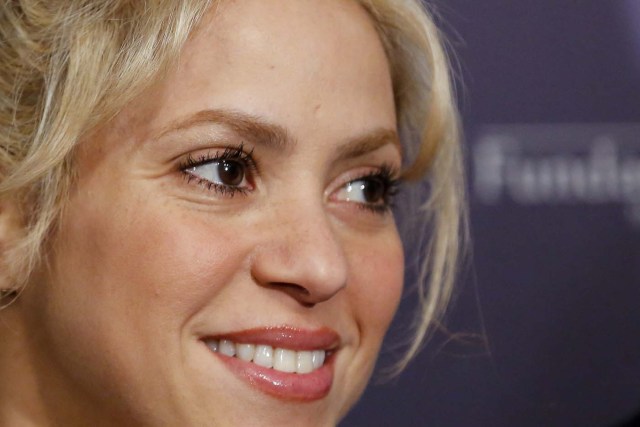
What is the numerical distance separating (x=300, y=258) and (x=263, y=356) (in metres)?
0.13

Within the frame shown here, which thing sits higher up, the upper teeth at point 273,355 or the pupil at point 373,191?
the pupil at point 373,191

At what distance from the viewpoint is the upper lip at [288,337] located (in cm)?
107

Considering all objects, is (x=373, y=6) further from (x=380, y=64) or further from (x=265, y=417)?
(x=265, y=417)

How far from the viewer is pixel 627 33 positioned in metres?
1.78

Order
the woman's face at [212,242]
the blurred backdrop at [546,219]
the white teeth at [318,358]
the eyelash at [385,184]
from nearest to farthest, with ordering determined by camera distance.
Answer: the woman's face at [212,242]
the white teeth at [318,358]
the eyelash at [385,184]
the blurred backdrop at [546,219]

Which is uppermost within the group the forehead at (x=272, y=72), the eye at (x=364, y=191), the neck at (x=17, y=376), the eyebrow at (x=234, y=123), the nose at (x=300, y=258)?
the forehead at (x=272, y=72)

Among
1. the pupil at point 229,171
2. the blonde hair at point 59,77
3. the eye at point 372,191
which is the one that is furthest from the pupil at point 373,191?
the blonde hair at point 59,77

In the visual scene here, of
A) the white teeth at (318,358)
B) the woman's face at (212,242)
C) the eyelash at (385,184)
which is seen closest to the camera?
the woman's face at (212,242)

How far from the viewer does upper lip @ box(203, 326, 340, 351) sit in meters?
1.07

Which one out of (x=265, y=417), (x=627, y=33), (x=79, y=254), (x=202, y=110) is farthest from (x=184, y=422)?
(x=627, y=33)

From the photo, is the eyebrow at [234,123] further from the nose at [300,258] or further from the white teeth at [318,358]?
the white teeth at [318,358]

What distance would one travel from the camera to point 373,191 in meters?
1.32

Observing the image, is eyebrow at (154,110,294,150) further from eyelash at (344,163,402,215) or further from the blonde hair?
eyelash at (344,163,402,215)

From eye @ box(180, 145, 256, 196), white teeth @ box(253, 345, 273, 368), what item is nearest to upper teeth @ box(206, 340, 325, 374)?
white teeth @ box(253, 345, 273, 368)
